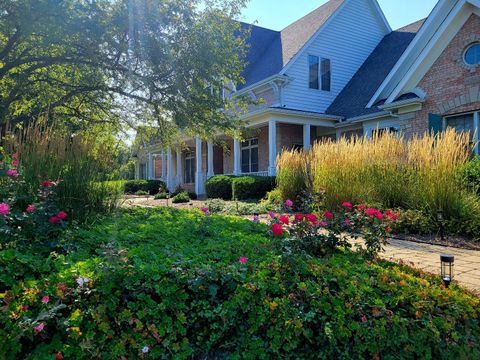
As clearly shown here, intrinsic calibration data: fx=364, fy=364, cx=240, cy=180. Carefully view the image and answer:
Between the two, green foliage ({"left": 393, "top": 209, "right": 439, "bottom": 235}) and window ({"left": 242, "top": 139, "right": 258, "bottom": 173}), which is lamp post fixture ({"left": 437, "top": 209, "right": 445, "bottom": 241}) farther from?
window ({"left": 242, "top": 139, "right": 258, "bottom": 173})

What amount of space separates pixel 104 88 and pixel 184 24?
2.29 meters

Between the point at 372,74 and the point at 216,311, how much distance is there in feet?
50.0

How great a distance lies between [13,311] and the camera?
6.18 ft

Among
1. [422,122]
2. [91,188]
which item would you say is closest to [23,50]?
[91,188]

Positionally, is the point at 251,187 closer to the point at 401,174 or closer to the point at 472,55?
the point at 401,174

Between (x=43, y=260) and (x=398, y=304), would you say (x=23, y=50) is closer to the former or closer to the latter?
(x=43, y=260)

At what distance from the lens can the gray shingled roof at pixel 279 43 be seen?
15.3 meters

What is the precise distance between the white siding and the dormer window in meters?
0.19

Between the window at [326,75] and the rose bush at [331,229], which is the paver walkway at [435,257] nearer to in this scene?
the rose bush at [331,229]

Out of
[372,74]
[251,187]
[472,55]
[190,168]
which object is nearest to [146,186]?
[190,168]

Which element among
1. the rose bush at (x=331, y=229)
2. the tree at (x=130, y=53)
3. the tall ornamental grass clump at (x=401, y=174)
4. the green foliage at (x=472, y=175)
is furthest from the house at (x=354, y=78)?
the rose bush at (x=331, y=229)

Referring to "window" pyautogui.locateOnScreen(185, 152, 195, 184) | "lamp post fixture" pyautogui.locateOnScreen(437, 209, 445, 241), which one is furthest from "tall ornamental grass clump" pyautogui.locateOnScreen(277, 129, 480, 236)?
"window" pyautogui.locateOnScreen(185, 152, 195, 184)

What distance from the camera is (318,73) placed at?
610 inches

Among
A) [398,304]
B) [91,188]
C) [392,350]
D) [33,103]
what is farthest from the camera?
[33,103]
